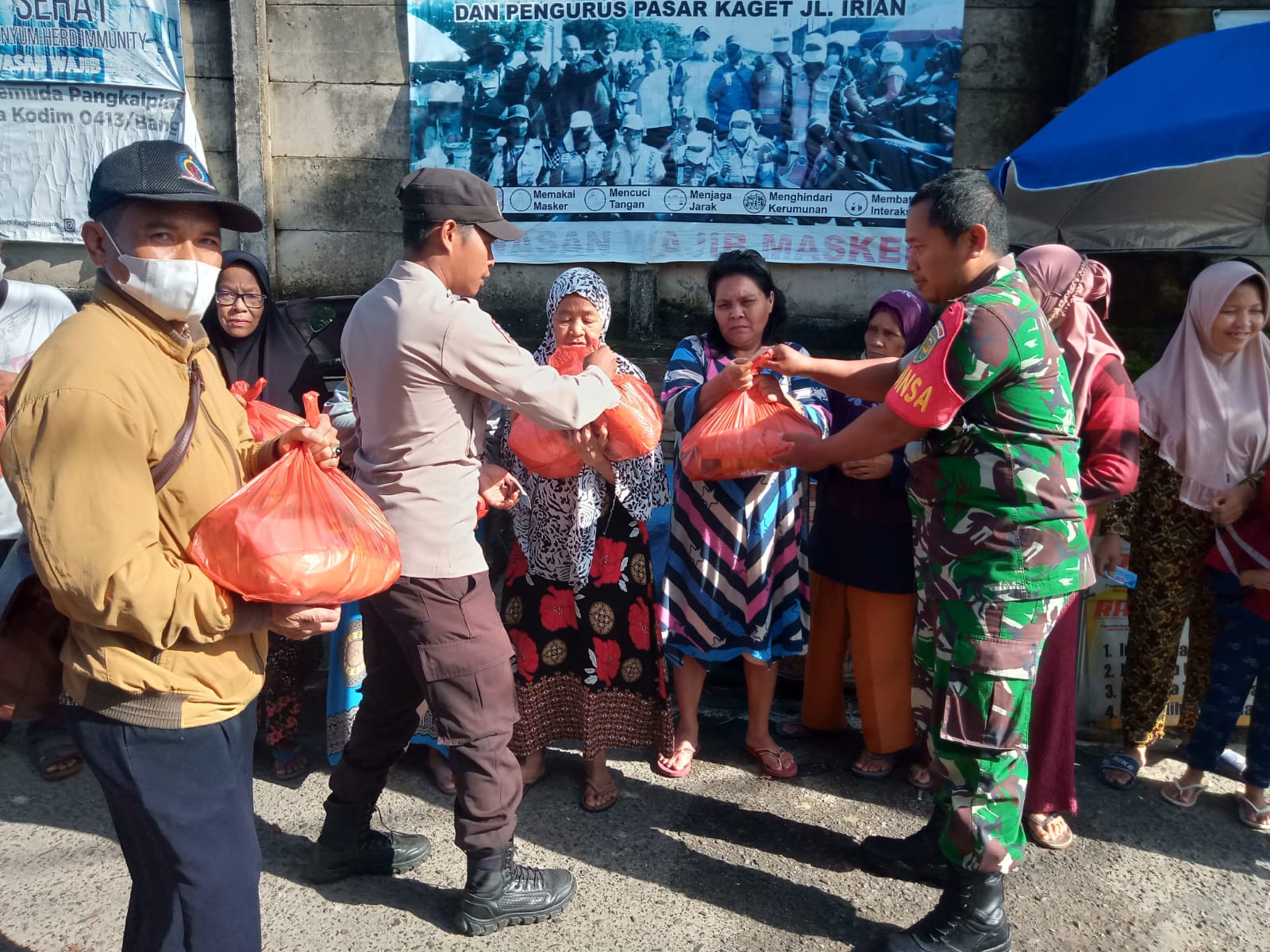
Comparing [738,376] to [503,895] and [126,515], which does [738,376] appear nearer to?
[503,895]

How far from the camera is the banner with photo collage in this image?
458cm

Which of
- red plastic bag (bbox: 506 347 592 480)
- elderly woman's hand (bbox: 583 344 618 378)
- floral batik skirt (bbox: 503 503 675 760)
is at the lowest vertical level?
floral batik skirt (bbox: 503 503 675 760)

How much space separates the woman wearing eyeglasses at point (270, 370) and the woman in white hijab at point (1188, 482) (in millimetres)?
3001

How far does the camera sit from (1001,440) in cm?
228

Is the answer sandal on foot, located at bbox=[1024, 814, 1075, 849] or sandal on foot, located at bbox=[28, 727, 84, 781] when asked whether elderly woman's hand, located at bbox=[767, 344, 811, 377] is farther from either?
sandal on foot, located at bbox=[28, 727, 84, 781]

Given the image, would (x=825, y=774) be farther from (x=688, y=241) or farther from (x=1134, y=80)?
(x=1134, y=80)

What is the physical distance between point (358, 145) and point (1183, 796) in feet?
16.3

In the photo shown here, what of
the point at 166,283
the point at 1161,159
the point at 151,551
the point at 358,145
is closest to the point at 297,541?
the point at 151,551

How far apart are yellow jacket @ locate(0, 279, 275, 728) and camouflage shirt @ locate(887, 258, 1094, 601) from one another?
161 centimetres

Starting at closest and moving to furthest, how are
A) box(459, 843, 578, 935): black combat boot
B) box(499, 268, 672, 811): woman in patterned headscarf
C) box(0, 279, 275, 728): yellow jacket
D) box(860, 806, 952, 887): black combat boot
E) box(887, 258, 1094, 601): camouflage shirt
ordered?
box(0, 279, 275, 728): yellow jacket
box(887, 258, 1094, 601): camouflage shirt
box(459, 843, 578, 935): black combat boot
box(860, 806, 952, 887): black combat boot
box(499, 268, 672, 811): woman in patterned headscarf

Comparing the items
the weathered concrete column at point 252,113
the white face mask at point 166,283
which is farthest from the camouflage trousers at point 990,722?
the weathered concrete column at point 252,113

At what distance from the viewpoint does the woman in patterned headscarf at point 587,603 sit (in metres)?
3.09

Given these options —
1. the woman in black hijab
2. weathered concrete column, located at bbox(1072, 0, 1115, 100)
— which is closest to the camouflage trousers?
the woman in black hijab

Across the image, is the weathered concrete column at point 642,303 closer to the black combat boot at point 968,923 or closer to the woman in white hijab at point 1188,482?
the woman in white hijab at point 1188,482
